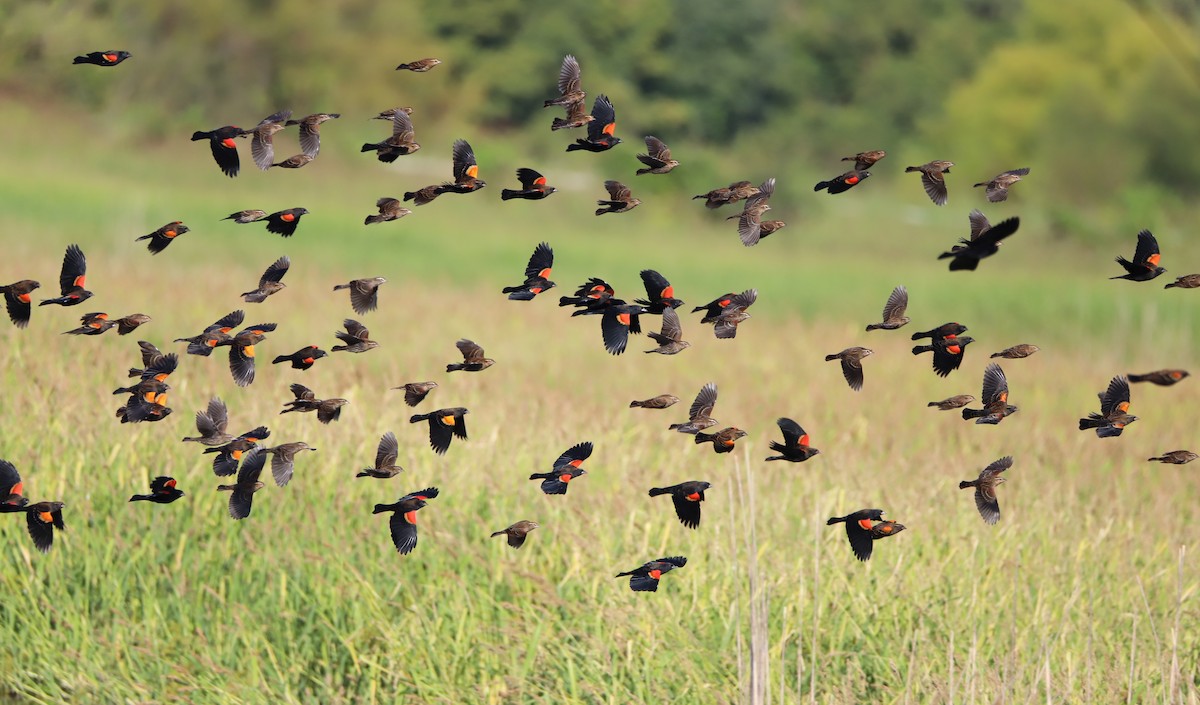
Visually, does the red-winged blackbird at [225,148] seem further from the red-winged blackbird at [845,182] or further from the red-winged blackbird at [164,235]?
the red-winged blackbird at [845,182]

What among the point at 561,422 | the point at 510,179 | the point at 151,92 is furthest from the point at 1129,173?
the point at 561,422

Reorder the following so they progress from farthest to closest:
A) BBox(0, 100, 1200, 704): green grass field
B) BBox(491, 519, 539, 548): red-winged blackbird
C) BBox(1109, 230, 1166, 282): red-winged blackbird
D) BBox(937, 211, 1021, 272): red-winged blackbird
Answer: BBox(0, 100, 1200, 704): green grass field
BBox(491, 519, 539, 548): red-winged blackbird
BBox(1109, 230, 1166, 282): red-winged blackbird
BBox(937, 211, 1021, 272): red-winged blackbird

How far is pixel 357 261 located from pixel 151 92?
20788 mm

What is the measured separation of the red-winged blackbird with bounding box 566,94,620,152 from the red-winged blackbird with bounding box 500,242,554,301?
1.19ft

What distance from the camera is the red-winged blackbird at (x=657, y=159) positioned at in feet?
17.1

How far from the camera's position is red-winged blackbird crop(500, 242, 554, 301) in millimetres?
4883

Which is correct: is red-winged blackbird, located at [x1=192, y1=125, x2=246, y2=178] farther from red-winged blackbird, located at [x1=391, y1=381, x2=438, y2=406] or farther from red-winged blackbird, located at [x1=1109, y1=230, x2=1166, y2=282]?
red-winged blackbird, located at [x1=1109, y1=230, x2=1166, y2=282]

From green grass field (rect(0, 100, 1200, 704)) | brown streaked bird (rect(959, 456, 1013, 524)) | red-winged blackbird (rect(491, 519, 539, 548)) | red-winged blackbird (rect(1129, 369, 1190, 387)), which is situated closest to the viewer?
red-winged blackbird (rect(1129, 369, 1190, 387))

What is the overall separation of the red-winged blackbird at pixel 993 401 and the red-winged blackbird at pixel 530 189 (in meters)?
1.57

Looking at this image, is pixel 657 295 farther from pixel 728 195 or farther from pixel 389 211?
pixel 389 211

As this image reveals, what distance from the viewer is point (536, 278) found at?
5.02 meters

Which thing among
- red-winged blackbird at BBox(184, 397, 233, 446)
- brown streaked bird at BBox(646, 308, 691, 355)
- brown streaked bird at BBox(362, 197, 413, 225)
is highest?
brown streaked bird at BBox(362, 197, 413, 225)

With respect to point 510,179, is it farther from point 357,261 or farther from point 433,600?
point 433,600

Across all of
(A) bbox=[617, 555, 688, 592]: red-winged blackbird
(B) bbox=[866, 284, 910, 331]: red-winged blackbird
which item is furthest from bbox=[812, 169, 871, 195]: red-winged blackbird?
(A) bbox=[617, 555, 688, 592]: red-winged blackbird
